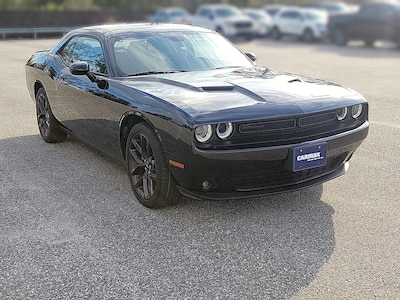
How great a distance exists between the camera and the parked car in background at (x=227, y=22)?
24.4 meters

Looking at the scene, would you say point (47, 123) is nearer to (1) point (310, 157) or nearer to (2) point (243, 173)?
(2) point (243, 173)

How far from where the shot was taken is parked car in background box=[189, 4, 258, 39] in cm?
2444

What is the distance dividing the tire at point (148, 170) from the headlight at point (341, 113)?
146cm

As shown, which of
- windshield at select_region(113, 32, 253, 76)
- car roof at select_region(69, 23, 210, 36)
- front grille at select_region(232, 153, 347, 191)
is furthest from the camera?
car roof at select_region(69, 23, 210, 36)

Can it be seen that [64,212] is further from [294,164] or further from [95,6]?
[95,6]

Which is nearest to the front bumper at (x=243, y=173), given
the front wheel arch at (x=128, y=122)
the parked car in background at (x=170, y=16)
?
the front wheel arch at (x=128, y=122)

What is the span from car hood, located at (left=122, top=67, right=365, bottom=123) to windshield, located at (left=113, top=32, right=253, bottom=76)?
0.67 feet

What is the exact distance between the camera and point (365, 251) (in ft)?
11.9

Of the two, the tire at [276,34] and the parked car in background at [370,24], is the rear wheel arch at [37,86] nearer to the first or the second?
the parked car in background at [370,24]

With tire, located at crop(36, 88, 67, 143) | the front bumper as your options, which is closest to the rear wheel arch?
tire, located at crop(36, 88, 67, 143)

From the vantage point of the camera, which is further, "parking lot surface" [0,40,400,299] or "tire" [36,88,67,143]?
"tire" [36,88,67,143]

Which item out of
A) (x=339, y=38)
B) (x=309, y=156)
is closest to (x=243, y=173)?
(x=309, y=156)

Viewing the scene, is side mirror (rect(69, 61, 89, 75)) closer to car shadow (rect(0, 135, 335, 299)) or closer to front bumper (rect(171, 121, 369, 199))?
car shadow (rect(0, 135, 335, 299))

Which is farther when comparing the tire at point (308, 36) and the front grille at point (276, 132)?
the tire at point (308, 36)
